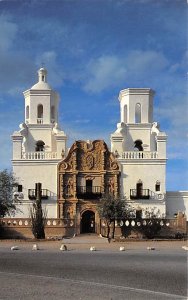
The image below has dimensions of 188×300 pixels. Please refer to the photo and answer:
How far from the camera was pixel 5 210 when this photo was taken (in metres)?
40.4

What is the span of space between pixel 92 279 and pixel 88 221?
33.4 metres

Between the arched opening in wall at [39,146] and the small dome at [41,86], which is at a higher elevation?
the small dome at [41,86]

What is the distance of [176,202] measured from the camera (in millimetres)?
47312

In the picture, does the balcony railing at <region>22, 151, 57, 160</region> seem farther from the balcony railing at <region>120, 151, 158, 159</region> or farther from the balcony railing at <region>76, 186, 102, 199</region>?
the balcony railing at <region>120, 151, 158, 159</region>

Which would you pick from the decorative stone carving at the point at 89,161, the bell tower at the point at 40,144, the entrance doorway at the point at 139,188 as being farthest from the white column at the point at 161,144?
the bell tower at the point at 40,144

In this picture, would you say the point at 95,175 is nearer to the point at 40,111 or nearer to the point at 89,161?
the point at 89,161

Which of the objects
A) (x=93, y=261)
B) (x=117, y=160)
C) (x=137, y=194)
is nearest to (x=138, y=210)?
(x=137, y=194)

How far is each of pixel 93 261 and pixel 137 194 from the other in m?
27.8

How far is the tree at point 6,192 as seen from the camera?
40.4m

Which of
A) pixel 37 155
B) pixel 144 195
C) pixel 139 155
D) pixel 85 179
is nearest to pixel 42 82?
pixel 37 155

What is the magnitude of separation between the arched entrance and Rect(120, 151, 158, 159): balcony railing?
18.8 feet

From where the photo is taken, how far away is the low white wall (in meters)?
47.1

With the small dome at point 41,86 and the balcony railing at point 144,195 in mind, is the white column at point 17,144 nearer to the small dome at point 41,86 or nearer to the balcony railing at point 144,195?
the small dome at point 41,86

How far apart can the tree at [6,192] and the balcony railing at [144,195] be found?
1013 cm
